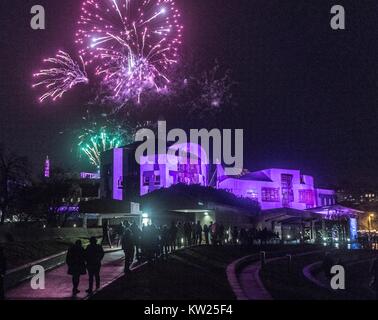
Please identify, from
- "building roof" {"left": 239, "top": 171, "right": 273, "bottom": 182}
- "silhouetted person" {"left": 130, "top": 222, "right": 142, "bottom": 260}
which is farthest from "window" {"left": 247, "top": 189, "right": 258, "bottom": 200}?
"silhouetted person" {"left": 130, "top": 222, "right": 142, "bottom": 260}

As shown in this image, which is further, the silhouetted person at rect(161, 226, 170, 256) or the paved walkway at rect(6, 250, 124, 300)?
the silhouetted person at rect(161, 226, 170, 256)

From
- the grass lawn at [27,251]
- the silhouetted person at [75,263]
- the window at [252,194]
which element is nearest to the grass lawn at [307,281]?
the silhouetted person at [75,263]

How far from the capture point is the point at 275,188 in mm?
68938

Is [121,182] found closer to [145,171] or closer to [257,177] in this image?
[145,171]

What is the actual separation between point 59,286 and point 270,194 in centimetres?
5434

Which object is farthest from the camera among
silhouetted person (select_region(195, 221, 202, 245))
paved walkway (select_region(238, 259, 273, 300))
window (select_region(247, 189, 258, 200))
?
window (select_region(247, 189, 258, 200))

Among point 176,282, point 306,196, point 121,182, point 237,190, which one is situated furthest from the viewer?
point 306,196

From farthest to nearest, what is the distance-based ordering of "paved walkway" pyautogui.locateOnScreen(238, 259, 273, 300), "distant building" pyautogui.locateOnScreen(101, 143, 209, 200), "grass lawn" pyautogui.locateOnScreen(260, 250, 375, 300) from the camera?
"distant building" pyautogui.locateOnScreen(101, 143, 209, 200) → "grass lawn" pyautogui.locateOnScreen(260, 250, 375, 300) → "paved walkway" pyautogui.locateOnScreen(238, 259, 273, 300)

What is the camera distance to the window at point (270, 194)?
2648 inches

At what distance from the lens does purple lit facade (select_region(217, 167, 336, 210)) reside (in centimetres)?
6400

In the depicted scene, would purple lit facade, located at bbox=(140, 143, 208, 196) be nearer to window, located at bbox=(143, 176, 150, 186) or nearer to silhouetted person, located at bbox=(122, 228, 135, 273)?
window, located at bbox=(143, 176, 150, 186)

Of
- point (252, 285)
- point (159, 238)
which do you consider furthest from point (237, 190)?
point (252, 285)
